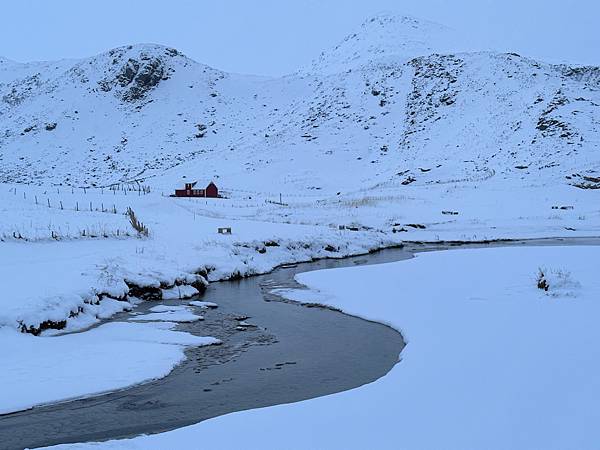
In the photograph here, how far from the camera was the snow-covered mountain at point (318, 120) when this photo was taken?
2255 inches

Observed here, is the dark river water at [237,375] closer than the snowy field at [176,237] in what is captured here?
Yes

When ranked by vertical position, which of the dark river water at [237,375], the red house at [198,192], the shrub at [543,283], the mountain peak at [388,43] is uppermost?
the mountain peak at [388,43]

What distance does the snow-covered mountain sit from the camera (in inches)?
2255

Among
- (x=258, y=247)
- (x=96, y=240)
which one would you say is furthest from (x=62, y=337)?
(x=258, y=247)

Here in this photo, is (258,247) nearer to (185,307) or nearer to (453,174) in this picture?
(185,307)

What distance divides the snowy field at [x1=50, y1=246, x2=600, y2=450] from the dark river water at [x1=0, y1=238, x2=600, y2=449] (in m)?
0.80

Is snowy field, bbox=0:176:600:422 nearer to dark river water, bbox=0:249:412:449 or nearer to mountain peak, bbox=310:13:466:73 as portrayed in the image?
dark river water, bbox=0:249:412:449

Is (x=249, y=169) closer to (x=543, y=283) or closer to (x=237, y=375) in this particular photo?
(x=543, y=283)

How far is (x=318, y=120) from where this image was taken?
7844cm

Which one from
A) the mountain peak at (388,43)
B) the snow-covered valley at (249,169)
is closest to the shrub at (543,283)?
the snow-covered valley at (249,169)

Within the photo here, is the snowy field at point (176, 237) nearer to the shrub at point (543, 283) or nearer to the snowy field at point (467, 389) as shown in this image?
the snowy field at point (467, 389)

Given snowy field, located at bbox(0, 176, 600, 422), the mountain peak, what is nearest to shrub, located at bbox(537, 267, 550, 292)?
snowy field, located at bbox(0, 176, 600, 422)

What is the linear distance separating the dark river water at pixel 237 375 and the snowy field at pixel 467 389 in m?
0.80

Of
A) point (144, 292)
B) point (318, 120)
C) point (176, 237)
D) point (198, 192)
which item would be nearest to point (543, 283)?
point (144, 292)
